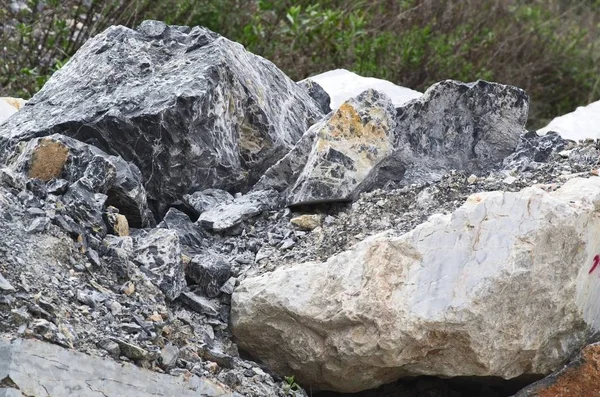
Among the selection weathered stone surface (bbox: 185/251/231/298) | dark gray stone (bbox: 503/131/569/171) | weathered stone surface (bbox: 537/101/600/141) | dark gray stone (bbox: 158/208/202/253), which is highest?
dark gray stone (bbox: 503/131/569/171)

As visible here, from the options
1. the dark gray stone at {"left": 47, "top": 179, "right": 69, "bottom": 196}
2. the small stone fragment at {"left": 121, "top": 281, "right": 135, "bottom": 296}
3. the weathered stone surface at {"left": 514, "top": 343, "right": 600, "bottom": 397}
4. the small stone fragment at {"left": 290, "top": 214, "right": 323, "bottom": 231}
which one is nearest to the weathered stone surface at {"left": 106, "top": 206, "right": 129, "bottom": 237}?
the dark gray stone at {"left": 47, "top": 179, "right": 69, "bottom": 196}

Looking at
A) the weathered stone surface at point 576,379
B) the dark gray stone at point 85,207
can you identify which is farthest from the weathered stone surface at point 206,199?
the weathered stone surface at point 576,379

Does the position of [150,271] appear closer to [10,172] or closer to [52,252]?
[52,252]

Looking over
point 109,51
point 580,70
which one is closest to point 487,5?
point 580,70

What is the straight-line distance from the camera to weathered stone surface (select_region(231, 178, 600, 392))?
2930 millimetres

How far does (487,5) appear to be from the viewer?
871 centimetres

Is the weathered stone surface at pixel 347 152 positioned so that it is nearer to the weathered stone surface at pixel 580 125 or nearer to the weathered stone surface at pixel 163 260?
the weathered stone surface at pixel 163 260

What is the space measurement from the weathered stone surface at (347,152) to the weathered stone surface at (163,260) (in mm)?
466

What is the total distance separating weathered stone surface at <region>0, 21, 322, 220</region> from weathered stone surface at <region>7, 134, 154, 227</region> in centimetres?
17

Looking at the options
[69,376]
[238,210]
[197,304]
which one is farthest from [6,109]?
[69,376]

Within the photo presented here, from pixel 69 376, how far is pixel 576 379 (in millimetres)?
1520

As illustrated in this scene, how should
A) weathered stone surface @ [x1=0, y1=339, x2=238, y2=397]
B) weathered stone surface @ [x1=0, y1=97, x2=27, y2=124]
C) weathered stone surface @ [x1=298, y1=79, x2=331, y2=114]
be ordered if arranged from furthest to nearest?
weathered stone surface @ [x1=298, y1=79, x2=331, y2=114] < weathered stone surface @ [x1=0, y1=97, x2=27, y2=124] < weathered stone surface @ [x1=0, y1=339, x2=238, y2=397]

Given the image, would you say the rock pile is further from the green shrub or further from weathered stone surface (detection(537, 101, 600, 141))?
the green shrub

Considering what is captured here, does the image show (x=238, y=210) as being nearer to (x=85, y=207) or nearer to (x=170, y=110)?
(x=170, y=110)
